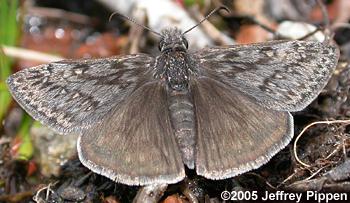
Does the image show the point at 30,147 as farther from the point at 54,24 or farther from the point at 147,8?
the point at 54,24

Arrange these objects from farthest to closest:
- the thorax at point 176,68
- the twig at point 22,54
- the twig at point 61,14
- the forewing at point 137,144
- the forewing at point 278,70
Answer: the twig at point 61,14, the twig at point 22,54, the thorax at point 176,68, the forewing at point 278,70, the forewing at point 137,144

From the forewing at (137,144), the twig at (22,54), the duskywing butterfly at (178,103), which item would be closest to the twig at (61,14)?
the twig at (22,54)

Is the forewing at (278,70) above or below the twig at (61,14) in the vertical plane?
above

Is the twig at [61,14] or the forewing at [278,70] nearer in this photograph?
the forewing at [278,70]

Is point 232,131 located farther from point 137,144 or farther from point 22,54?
point 22,54

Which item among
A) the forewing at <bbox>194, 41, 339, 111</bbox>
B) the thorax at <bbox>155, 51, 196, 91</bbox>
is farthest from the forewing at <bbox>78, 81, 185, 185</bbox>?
the forewing at <bbox>194, 41, 339, 111</bbox>

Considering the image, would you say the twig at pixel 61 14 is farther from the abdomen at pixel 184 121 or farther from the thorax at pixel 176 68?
the abdomen at pixel 184 121

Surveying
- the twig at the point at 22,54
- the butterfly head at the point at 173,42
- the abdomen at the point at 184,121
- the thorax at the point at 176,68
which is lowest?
the twig at the point at 22,54

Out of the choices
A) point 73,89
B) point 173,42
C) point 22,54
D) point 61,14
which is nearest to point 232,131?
point 173,42

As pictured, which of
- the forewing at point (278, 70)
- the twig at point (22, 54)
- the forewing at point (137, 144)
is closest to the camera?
the forewing at point (137, 144)

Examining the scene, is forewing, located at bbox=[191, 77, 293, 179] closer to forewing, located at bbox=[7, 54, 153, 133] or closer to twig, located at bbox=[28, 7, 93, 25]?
forewing, located at bbox=[7, 54, 153, 133]
